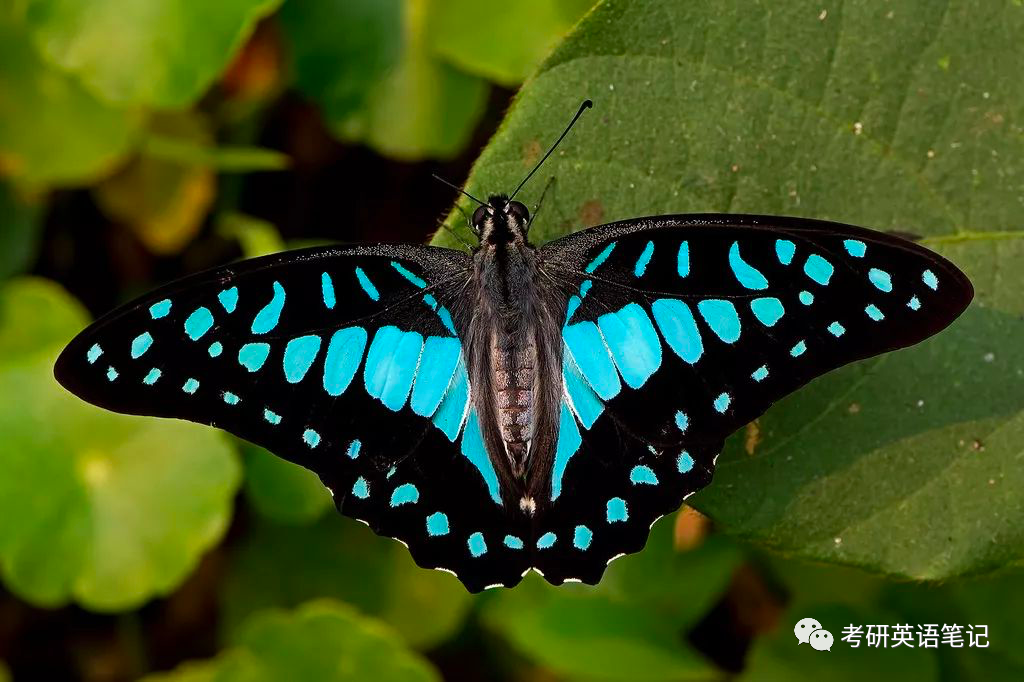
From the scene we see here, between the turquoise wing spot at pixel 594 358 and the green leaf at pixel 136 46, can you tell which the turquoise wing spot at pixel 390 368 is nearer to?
the turquoise wing spot at pixel 594 358

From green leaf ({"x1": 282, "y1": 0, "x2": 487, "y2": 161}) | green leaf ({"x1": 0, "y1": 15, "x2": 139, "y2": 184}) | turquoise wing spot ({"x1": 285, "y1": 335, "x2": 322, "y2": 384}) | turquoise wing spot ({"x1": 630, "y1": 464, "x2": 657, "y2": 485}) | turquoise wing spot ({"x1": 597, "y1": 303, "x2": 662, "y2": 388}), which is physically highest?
green leaf ({"x1": 282, "y1": 0, "x2": 487, "y2": 161})

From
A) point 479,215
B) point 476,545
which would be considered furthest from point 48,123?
point 476,545

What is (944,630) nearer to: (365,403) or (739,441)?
(739,441)

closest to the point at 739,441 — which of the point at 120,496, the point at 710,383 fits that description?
the point at 710,383

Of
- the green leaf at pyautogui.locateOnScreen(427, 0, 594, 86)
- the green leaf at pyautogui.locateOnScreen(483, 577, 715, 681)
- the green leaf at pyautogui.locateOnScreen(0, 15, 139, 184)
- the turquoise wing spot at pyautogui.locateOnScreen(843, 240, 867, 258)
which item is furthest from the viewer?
the green leaf at pyautogui.locateOnScreen(0, 15, 139, 184)

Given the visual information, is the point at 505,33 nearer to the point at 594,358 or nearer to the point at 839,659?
the point at 594,358

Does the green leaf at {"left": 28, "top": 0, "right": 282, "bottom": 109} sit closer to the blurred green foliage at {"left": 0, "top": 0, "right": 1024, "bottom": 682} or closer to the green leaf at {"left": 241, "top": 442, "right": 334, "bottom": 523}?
the blurred green foliage at {"left": 0, "top": 0, "right": 1024, "bottom": 682}

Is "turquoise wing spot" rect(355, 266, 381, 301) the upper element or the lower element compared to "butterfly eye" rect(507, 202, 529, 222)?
lower

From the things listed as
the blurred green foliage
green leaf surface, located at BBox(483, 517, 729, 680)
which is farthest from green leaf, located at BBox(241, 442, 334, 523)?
green leaf surface, located at BBox(483, 517, 729, 680)
